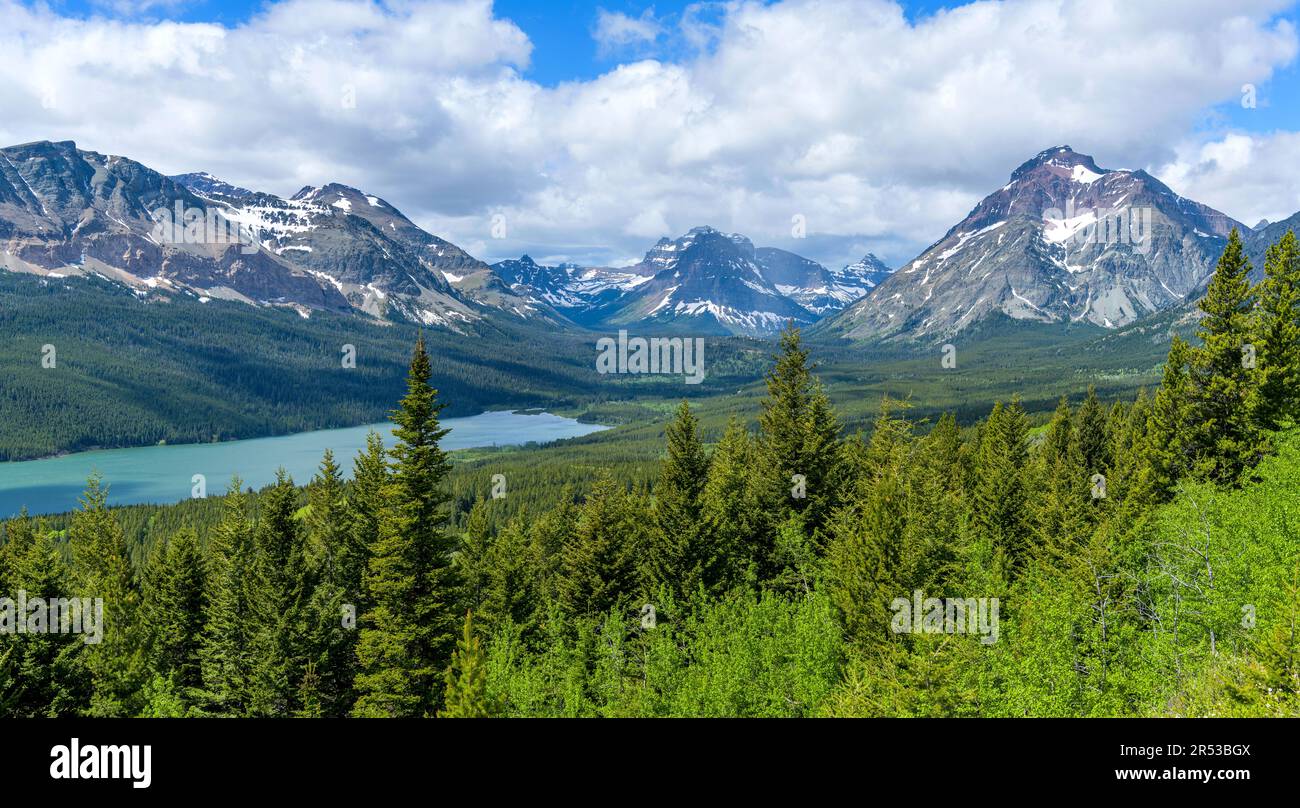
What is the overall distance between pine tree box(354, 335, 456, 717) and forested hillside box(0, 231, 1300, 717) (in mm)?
150

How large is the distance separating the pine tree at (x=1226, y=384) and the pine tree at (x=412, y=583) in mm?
43742

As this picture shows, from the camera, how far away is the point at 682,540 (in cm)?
4456

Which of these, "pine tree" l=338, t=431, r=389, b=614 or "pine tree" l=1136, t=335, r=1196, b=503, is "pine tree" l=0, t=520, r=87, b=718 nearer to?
"pine tree" l=338, t=431, r=389, b=614

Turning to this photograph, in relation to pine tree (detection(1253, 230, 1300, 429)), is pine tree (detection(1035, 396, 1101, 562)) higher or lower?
lower

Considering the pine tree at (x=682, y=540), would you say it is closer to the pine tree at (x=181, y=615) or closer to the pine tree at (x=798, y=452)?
the pine tree at (x=798, y=452)

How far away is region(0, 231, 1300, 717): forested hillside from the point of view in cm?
2580

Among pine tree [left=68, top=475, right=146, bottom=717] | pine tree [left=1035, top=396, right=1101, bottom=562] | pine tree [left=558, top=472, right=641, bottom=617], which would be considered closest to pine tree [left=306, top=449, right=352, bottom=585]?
pine tree [left=68, top=475, right=146, bottom=717]

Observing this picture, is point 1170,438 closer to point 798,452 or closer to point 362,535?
point 798,452

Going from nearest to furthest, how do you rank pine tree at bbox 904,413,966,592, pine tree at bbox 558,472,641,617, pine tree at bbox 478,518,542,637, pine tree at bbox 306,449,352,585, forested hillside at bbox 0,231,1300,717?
forested hillside at bbox 0,231,1300,717, pine tree at bbox 904,413,966,592, pine tree at bbox 558,472,641,617, pine tree at bbox 306,449,352,585, pine tree at bbox 478,518,542,637

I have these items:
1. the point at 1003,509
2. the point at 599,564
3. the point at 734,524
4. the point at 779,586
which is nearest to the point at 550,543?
the point at 599,564

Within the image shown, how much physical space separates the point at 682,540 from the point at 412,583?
16312mm

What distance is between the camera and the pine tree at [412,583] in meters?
35.6
